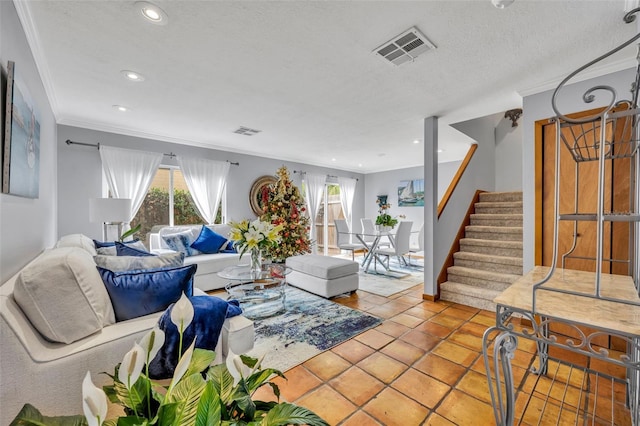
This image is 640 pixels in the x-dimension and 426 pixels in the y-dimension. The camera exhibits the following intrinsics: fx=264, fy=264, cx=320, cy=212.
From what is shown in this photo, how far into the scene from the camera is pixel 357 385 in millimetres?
1784

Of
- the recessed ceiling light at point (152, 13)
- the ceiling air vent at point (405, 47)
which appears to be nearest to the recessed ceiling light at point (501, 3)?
the ceiling air vent at point (405, 47)

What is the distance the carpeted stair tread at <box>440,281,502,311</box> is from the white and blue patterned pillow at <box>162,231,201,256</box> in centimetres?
365

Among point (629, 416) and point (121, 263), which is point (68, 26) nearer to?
point (121, 263)

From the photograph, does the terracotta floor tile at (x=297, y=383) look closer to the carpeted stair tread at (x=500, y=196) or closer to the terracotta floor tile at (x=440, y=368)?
the terracotta floor tile at (x=440, y=368)

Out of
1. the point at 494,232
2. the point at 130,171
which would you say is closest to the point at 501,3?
the point at 494,232

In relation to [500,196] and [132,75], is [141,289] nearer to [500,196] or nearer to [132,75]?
[132,75]

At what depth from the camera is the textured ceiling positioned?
1.68 metres

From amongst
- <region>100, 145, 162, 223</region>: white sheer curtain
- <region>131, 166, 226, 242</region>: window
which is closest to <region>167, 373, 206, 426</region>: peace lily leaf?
<region>100, 145, 162, 223</region>: white sheer curtain

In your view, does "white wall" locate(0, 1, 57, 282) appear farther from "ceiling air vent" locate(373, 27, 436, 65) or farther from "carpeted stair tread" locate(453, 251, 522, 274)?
"carpeted stair tread" locate(453, 251, 522, 274)

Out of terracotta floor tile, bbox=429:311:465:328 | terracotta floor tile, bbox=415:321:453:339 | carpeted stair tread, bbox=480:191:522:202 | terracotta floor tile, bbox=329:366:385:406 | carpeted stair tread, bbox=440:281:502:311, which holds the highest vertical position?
carpeted stair tread, bbox=480:191:522:202

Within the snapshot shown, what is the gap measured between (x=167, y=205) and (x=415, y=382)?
14.7 ft

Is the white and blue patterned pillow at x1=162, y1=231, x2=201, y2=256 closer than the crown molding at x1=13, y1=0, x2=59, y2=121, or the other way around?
the crown molding at x1=13, y1=0, x2=59, y2=121

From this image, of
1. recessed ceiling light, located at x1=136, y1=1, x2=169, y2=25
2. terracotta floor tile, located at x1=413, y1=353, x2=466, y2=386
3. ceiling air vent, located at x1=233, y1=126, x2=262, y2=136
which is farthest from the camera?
ceiling air vent, located at x1=233, y1=126, x2=262, y2=136

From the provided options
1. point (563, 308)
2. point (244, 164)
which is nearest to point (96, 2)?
point (563, 308)
